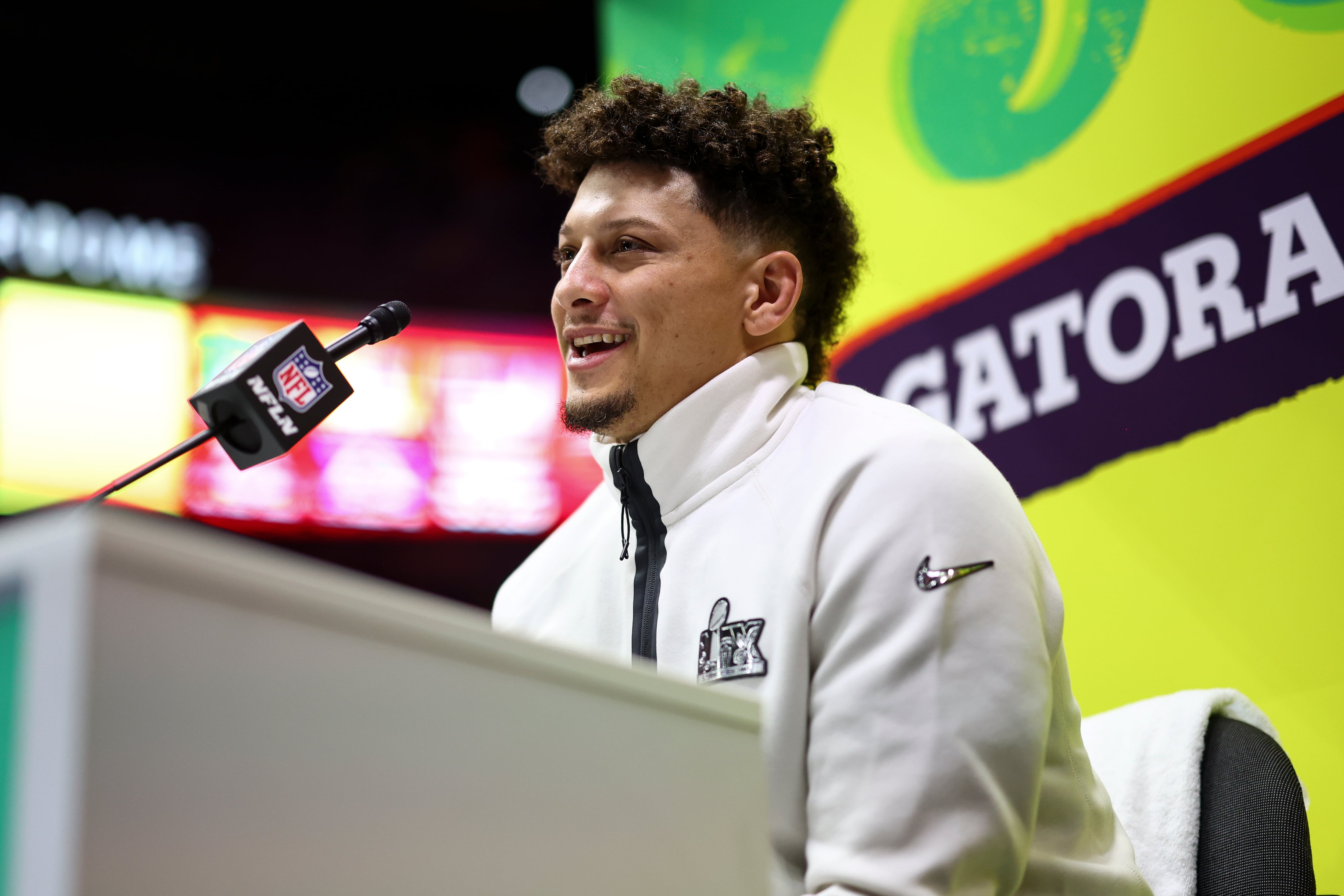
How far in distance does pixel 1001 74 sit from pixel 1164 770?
1107mm

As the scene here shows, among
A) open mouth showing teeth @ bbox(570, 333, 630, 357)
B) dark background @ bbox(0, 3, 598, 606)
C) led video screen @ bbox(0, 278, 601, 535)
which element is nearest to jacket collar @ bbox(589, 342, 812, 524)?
open mouth showing teeth @ bbox(570, 333, 630, 357)

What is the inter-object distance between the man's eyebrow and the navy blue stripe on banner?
66 centimetres

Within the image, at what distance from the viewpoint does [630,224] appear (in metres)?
1.38

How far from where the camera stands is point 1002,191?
→ 1.83 meters

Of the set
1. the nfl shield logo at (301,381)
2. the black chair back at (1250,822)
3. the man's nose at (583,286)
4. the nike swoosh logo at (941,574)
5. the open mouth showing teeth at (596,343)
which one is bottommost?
the black chair back at (1250,822)

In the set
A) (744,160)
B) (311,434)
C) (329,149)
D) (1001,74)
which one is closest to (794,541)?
(744,160)

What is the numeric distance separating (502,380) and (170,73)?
1.44m

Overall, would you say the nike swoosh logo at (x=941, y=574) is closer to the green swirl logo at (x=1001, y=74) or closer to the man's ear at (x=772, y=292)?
the man's ear at (x=772, y=292)

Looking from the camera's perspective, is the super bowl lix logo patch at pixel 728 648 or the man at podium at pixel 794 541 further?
the super bowl lix logo patch at pixel 728 648

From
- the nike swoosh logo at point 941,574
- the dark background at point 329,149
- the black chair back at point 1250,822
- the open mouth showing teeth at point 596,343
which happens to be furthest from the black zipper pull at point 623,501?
the dark background at point 329,149

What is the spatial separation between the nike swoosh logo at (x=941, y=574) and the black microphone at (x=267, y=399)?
49cm

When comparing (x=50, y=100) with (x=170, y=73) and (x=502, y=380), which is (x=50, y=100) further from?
(x=502, y=380)

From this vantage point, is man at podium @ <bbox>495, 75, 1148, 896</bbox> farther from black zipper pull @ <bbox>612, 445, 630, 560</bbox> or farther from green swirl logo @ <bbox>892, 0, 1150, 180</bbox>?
green swirl logo @ <bbox>892, 0, 1150, 180</bbox>

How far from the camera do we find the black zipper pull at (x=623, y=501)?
130 centimetres
